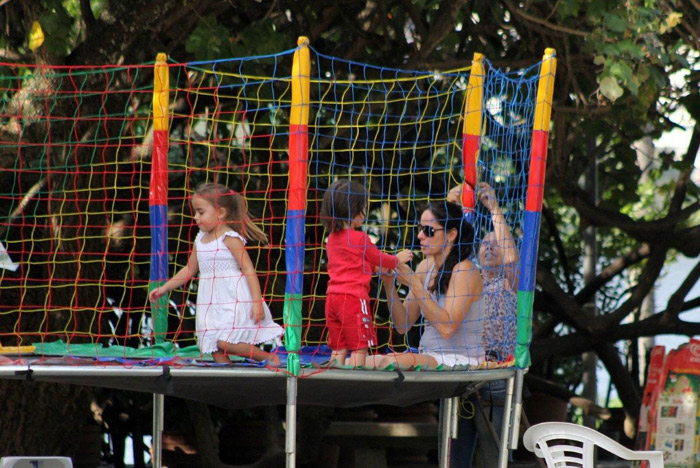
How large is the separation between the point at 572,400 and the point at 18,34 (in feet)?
19.2

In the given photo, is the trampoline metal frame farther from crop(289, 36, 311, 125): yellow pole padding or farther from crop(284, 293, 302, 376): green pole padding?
crop(289, 36, 311, 125): yellow pole padding

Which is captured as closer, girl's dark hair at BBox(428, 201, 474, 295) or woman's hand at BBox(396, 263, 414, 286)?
woman's hand at BBox(396, 263, 414, 286)

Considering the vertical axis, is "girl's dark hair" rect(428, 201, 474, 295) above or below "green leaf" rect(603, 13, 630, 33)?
below

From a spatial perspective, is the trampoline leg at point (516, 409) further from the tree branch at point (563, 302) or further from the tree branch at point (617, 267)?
the tree branch at point (617, 267)

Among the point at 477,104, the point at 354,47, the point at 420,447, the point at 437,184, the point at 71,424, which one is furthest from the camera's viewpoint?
the point at 437,184

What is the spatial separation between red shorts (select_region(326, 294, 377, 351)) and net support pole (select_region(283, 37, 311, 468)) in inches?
21.5

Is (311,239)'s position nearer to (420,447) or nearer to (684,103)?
(420,447)

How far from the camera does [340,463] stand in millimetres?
9664

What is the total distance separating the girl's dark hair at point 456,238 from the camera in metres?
5.31

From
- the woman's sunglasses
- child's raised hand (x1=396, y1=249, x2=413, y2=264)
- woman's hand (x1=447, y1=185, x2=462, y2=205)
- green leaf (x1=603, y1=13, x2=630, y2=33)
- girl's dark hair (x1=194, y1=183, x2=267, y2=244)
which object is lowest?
child's raised hand (x1=396, y1=249, x2=413, y2=264)

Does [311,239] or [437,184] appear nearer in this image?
[311,239]

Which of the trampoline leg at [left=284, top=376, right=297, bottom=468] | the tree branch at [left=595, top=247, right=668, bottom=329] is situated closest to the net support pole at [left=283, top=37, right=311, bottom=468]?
the trampoline leg at [left=284, top=376, right=297, bottom=468]

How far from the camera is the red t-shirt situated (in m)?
5.16

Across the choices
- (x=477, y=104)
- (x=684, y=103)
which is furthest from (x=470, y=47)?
(x=477, y=104)
